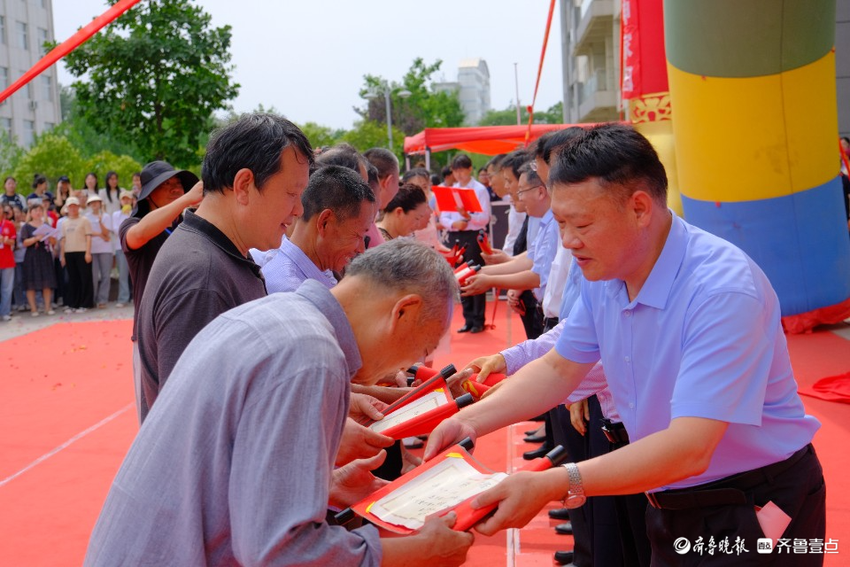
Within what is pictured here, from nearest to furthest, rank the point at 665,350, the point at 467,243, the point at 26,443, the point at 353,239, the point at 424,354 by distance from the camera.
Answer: the point at 424,354
the point at 665,350
the point at 353,239
the point at 26,443
the point at 467,243

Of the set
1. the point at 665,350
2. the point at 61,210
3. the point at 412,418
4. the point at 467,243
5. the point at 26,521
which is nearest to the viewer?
the point at 665,350

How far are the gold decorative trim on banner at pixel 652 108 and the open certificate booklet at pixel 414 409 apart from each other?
23.7 feet

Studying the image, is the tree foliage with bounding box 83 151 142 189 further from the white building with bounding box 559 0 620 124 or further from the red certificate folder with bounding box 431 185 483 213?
the red certificate folder with bounding box 431 185 483 213

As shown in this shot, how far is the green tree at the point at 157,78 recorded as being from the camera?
1305 cm

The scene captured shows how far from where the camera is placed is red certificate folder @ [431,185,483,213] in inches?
340

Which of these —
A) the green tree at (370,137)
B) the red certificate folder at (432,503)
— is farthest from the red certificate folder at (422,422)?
the green tree at (370,137)

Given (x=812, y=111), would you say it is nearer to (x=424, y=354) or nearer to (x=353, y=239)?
(x=353, y=239)

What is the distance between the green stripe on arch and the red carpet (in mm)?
2613

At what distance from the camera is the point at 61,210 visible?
13547 mm

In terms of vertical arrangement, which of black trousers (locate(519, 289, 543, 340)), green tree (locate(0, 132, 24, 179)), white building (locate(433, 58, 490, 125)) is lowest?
black trousers (locate(519, 289, 543, 340))

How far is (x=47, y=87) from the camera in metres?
48.4

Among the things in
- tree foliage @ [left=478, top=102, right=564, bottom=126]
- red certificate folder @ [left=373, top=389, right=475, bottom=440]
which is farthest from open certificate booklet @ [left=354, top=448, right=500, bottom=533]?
tree foliage @ [left=478, top=102, right=564, bottom=126]

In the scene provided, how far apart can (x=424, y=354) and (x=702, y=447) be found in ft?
2.19

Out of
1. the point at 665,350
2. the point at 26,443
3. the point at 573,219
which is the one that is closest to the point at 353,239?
the point at 573,219
